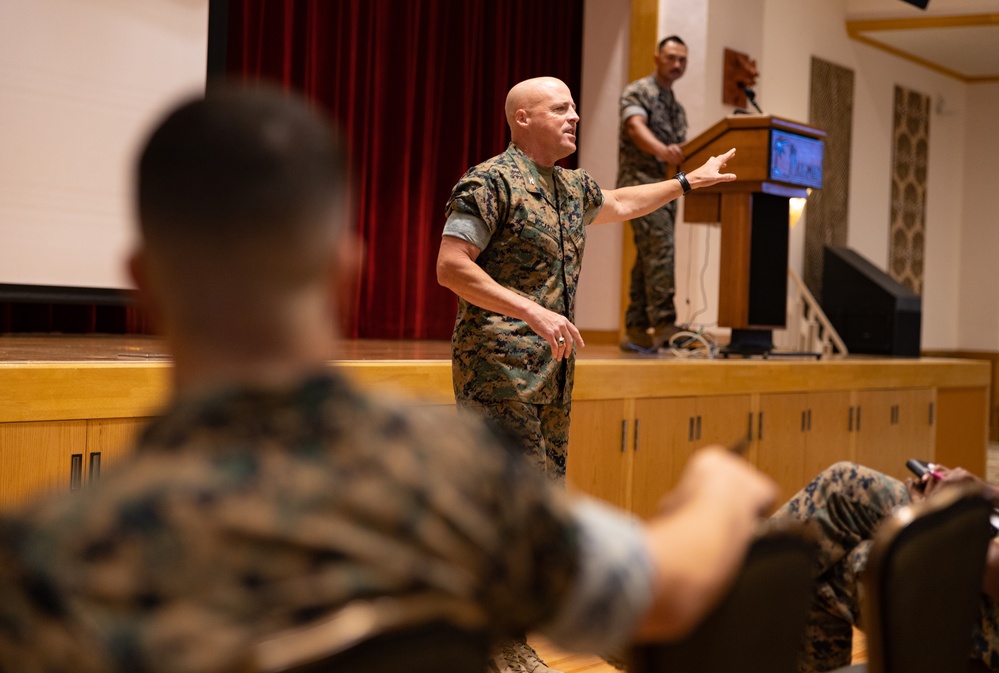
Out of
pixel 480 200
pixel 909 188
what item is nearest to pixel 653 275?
pixel 480 200

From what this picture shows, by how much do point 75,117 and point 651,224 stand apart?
9.07ft

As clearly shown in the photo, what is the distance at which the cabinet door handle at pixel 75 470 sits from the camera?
2553 millimetres

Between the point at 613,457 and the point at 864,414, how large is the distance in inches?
78.6

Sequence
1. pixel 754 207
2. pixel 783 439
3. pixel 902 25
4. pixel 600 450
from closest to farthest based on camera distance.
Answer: pixel 600 450 → pixel 783 439 → pixel 754 207 → pixel 902 25

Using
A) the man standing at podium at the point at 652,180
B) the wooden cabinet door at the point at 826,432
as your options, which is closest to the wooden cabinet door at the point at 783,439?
the wooden cabinet door at the point at 826,432

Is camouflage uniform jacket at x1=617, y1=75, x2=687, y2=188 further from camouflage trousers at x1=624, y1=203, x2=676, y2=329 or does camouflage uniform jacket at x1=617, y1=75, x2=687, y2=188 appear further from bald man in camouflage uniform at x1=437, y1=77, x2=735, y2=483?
bald man in camouflage uniform at x1=437, y1=77, x2=735, y2=483

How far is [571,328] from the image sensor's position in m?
2.24

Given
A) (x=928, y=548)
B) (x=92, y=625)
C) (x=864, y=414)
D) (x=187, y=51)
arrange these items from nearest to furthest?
1. (x=92, y=625)
2. (x=928, y=548)
3. (x=187, y=51)
4. (x=864, y=414)

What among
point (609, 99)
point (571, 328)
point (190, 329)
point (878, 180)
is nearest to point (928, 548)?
point (190, 329)

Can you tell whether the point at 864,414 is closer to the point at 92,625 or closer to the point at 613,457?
the point at 613,457

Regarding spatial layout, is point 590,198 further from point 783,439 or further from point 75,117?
point 75,117

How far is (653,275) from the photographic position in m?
5.46

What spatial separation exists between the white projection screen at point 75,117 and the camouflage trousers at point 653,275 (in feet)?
7.51

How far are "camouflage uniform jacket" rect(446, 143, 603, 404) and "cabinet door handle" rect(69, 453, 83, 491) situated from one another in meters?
0.93
